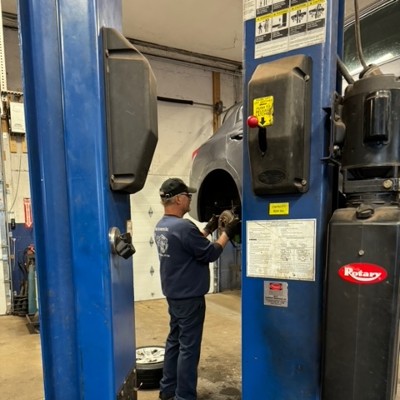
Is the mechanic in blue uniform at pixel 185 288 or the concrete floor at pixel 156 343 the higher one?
the mechanic in blue uniform at pixel 185 288

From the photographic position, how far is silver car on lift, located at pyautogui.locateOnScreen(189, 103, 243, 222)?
2.36 m

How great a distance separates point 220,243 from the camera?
89.9 inches

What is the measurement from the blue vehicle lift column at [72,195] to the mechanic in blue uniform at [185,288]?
5.06 ft

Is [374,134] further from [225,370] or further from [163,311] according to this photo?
[163,311]

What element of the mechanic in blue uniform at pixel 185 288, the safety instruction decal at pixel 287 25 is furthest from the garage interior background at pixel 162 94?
the safety instruction decal at pixel 287 25

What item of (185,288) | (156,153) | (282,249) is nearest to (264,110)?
(282,249)

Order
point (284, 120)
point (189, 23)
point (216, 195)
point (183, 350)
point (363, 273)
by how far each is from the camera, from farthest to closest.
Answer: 1. point (189, 23)
2. point (216, 195)
3. point (183, 350)
4. point (284, 120)
5. point (363, 273)

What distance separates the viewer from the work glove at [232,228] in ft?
7.44

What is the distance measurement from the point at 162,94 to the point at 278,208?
4442 millimetres

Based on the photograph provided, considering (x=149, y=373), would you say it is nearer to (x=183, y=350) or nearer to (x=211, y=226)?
(x=183, y=350)

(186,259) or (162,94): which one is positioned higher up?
(162,94)

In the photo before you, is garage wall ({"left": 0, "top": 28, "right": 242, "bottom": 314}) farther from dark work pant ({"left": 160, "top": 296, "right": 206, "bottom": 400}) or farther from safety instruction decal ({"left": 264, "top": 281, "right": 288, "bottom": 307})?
safety instruction decal ({"left": 264, "top": 281, "right": 288, "bottom": 307})

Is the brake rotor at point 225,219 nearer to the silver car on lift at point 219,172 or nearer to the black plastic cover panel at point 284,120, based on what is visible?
the silver car on lift at point 219,172

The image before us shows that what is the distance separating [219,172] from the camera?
260 cm
